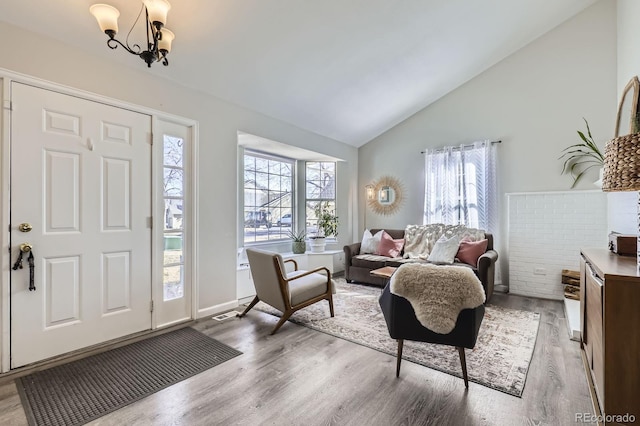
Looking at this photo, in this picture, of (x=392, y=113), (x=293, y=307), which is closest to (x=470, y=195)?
(x=392, y=113)

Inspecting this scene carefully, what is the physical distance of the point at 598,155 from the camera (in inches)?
146

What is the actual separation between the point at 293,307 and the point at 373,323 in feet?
2.82

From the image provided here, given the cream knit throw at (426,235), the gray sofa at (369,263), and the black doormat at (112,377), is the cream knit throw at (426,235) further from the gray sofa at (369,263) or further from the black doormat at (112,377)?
the black doormat at (112,377)

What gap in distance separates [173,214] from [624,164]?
11.2 ft

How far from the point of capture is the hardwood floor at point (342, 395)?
5.42ft

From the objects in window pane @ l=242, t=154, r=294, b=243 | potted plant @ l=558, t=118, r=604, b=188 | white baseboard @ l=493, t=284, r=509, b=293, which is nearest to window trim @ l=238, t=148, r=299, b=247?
window pane @ l=242, t=154, r=294, b=243

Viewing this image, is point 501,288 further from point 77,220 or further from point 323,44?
point 77,220

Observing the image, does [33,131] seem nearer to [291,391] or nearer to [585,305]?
[291,391]

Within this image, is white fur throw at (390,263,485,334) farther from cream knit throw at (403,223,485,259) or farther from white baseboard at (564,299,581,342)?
cream knit throw at (403,223,485,259)

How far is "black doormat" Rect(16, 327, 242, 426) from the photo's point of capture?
1.73 m

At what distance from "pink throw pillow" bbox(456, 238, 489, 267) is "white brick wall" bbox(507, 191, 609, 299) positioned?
2.17 feet

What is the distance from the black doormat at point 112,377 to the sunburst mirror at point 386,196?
3872 mm

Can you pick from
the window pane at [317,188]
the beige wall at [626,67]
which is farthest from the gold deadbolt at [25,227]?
the beige wall at [626,67]

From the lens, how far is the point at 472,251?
389 centimetres
